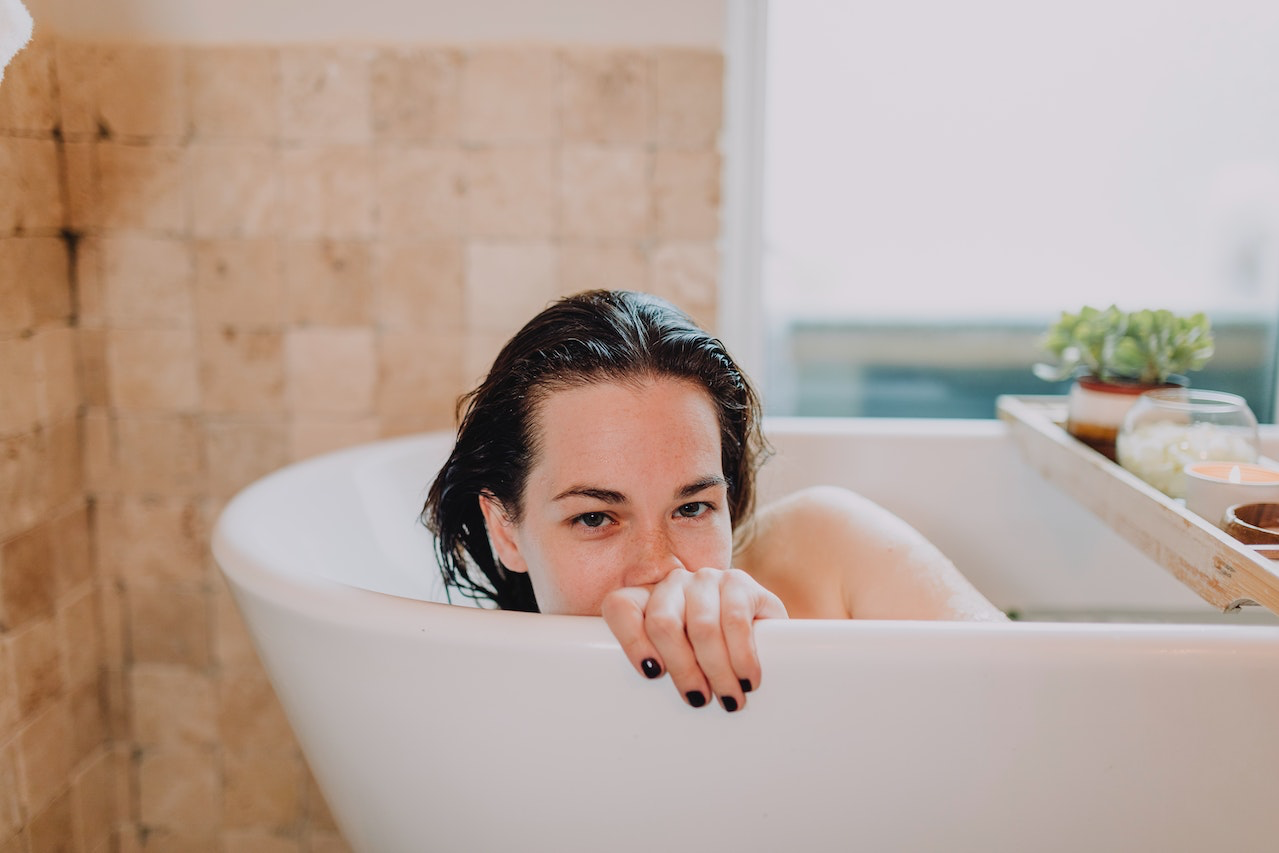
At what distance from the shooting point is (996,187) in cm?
201

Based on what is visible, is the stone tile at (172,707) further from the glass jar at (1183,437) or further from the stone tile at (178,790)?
the glass jar at (1183,437)

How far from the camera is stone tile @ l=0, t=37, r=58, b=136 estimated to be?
155 cm

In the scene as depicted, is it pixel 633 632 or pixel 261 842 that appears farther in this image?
pixel 261 842

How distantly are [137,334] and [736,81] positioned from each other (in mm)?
1090

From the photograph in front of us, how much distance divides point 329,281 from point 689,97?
0.64 m

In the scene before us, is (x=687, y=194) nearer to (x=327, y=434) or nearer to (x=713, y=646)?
(x=327, y=434)

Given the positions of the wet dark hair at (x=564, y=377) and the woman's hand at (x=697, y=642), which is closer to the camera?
the woman's hand at (x=697, y=642)

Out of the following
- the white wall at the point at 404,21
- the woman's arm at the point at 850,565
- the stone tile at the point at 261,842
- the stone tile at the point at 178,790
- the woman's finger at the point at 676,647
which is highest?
the white wall at the point at 404,21

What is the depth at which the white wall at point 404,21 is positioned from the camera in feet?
5.55

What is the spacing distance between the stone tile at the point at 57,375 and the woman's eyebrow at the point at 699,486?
1118 millimetres

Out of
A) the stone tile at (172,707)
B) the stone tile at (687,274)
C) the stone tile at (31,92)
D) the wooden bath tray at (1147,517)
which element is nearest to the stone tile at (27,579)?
the stone tile at (172,707)

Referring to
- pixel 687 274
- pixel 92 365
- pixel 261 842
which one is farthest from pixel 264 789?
pixel 687 274

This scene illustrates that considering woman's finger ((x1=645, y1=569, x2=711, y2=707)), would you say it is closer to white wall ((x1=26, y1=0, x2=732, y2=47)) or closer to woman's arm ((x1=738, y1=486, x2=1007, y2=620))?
woman's arm ((x1=738, y1=486, x2=1007, y2=620))

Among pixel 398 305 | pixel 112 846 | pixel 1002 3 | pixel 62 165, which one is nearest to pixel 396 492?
pixel 398 305
